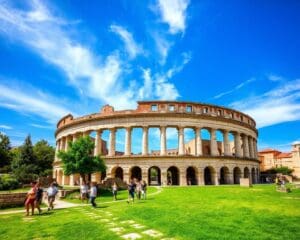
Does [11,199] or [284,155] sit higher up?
[284,155]

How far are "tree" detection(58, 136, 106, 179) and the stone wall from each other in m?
9.64

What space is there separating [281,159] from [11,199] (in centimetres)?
9409

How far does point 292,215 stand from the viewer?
11.8 meters

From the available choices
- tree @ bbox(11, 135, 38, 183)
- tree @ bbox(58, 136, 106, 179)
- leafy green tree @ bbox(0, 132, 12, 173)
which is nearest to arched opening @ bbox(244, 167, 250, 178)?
tree @ bbox(58, 136, 106, 179)

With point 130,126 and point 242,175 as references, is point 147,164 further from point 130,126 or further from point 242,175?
point 242,175

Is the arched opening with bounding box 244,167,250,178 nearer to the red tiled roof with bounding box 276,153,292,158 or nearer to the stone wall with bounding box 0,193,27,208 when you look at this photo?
the stone wall with bounding box 0,193,27,208

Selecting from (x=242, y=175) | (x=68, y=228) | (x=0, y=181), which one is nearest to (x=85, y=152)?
(x=0, y=181)

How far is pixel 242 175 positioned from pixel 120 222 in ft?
141

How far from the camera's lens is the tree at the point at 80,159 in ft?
96.5

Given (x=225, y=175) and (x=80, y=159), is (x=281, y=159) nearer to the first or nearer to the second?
(x=225, y=175)

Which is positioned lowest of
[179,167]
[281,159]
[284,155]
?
[179,167]

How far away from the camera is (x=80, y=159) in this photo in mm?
29422

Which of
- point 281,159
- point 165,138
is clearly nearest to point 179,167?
point 165,138

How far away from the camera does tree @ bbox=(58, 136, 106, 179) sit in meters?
29.4
